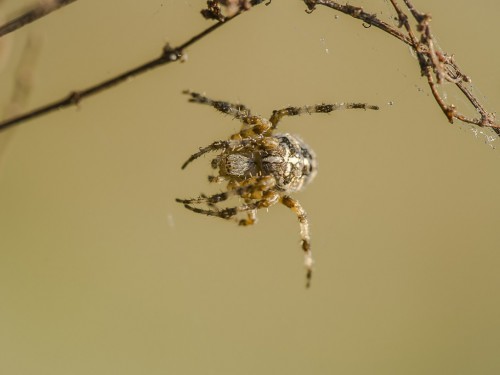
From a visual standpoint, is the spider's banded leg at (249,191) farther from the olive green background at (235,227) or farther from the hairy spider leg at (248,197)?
the olive green background at (235,227)

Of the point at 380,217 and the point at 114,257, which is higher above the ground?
the point at 114,257

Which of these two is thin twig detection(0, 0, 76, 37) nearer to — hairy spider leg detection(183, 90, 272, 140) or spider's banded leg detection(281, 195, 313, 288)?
hairy spider leg detection(183, 90, 272, 140)

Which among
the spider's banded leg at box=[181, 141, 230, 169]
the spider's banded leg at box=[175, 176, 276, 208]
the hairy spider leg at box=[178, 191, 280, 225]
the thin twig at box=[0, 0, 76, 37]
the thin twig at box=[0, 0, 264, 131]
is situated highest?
the spider's banded leg at box=[181, 141, 230, 169]

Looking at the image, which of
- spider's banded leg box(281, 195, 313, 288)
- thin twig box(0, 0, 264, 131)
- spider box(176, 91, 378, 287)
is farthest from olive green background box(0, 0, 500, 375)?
thin twig box(0, 0, 264, 131)

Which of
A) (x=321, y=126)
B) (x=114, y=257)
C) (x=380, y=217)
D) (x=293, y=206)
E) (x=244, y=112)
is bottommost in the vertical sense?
(x=293, y=206)

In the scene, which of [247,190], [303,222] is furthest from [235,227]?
[247,190]

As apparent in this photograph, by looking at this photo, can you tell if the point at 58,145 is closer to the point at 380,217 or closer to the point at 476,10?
the point at 380,217

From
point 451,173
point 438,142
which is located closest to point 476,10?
point 438,142

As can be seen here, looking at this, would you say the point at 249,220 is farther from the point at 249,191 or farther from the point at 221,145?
the point at 221,145

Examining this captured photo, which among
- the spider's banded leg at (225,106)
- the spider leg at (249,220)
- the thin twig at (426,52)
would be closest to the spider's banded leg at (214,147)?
the spider's banded leg at (225,106)
